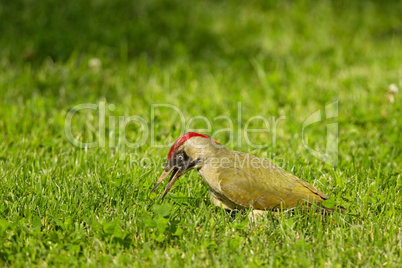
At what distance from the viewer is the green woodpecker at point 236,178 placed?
3.42m

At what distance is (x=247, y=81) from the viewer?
21.3 ft

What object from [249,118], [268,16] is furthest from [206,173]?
[268,16]

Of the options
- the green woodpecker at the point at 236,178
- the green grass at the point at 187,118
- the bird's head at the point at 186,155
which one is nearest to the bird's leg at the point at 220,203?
the green woodpecker at the point at 236,178

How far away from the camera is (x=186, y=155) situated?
144 inches

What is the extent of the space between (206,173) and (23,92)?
2916 mm

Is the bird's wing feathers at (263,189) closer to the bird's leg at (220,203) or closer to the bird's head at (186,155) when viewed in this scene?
the bird's leg at (220,203)

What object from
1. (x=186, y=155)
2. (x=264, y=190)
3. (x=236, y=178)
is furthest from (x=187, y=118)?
(x=264, y=190)

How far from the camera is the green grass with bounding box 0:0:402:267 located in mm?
3059

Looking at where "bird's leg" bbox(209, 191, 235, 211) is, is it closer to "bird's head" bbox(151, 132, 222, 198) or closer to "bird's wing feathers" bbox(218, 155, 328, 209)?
"bird's wing feathers" bbox(218, 155, 328, 209)

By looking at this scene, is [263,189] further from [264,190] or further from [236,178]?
[236,178]

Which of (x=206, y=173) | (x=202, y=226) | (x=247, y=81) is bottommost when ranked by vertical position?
(x=202, y=226)

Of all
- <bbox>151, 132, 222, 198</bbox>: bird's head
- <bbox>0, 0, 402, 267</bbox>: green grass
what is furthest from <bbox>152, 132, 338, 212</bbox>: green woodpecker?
<bbox>0, 0, 402, 267</bbox>: green grass

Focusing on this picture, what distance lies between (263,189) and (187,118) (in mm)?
2026

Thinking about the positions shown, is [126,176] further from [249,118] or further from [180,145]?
[249,118]
